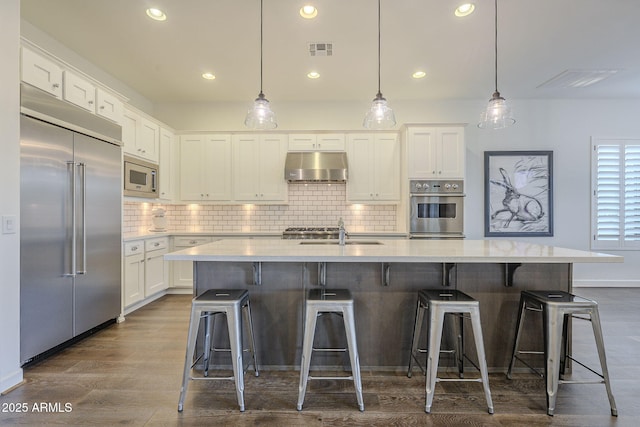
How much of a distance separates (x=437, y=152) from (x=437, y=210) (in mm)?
823

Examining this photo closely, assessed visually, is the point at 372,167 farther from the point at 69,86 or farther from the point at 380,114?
the point at 69,86

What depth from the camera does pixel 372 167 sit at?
15.6 feet

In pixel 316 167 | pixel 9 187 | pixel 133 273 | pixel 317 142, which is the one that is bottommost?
pixel 133 273

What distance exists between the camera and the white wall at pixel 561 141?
4.92m

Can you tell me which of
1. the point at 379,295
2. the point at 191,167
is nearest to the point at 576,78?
the point at 379,295

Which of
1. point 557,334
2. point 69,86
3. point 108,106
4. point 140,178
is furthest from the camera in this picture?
point 140,178

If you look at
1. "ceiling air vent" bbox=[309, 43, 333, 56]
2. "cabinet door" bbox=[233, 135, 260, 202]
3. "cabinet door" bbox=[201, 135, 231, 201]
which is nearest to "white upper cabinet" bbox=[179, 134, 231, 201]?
"cabinet door" bbox=[201, 135, 231, 201]

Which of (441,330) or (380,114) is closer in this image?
(441,330)

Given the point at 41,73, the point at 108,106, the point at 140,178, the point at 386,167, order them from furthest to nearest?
the point at 386,167, the point at 140,178, the point at 108,106, the point at 41,73

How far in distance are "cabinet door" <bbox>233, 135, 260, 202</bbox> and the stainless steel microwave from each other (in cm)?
111

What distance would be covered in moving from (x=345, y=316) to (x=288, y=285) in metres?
0.61

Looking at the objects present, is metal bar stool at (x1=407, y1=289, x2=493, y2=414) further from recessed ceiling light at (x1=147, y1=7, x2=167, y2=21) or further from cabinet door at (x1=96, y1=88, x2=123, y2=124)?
cabinet door at (x1=96, y1=88, x2=123, y2=124)

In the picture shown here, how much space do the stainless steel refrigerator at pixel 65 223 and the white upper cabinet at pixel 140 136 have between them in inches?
15.5

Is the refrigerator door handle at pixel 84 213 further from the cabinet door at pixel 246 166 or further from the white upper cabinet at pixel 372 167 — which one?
the white upper cabinet at pixel 372 167
